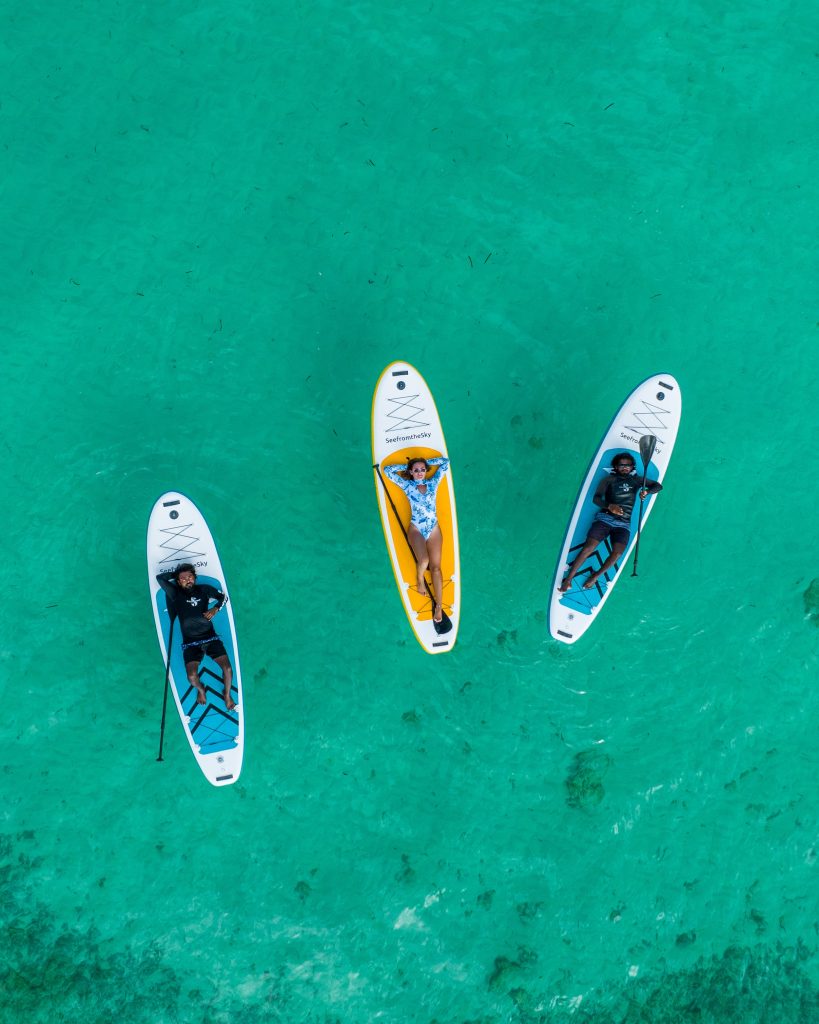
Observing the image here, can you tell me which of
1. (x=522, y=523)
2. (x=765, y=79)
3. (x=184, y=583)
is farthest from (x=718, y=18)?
(x=184, y=583)

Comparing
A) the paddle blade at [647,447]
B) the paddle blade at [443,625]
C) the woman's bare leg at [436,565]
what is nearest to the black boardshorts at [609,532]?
the paddle blade at [647,447]

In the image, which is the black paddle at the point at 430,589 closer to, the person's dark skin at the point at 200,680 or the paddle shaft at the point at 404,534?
the paddle shaft at the point at 404,534

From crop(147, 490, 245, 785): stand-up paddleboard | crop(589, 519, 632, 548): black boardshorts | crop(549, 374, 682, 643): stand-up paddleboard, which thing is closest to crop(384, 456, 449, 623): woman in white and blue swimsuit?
crop(549, 374, 682, 643): stand-up paddleboard

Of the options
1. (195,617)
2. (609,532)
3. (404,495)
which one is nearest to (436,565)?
(404,495)

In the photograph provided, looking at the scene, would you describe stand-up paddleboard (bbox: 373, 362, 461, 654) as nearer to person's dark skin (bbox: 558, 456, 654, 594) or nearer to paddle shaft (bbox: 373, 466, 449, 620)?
paddle shaft (bbox: 373, 466, 449, 620)

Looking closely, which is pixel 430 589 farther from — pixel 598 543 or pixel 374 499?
pixel 598 543
